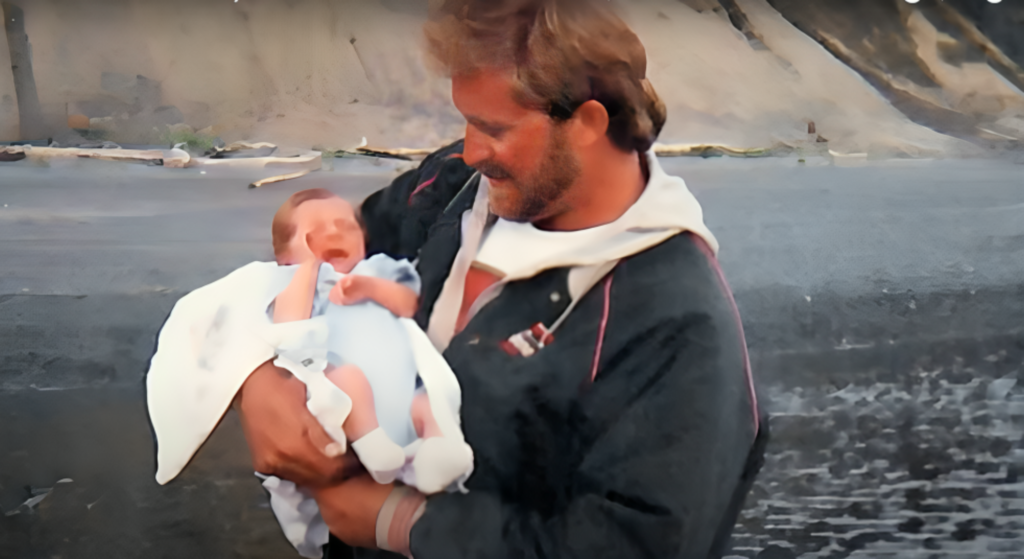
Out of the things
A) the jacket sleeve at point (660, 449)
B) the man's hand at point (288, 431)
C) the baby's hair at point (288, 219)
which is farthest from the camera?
the baby's hair at point (288, 219)

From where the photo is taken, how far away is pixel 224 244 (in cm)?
143

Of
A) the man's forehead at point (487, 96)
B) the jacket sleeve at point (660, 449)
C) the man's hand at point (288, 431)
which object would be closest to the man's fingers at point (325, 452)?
the man's hand at point (288, 431)

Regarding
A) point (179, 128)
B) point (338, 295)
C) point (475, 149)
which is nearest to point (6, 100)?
point (179, 128)

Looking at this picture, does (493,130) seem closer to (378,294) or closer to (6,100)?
(378,294)

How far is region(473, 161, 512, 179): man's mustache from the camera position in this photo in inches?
50.6

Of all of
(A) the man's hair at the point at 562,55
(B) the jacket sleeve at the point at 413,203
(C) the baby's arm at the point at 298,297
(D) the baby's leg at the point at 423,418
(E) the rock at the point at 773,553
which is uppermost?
(A) the man's hair at the point at 562,55

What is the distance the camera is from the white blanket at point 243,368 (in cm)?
123

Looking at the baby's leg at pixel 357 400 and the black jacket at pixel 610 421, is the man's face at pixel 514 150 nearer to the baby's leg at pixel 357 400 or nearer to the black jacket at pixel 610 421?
the black jacket at pixel 610 421

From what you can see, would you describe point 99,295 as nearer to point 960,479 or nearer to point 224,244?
point 224,244

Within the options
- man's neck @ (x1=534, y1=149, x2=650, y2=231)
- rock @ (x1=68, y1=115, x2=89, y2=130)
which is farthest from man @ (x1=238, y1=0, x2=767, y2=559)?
rock @ (x1=68, y1=115, x2=89, y2=130)

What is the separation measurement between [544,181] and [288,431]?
0.59 metres

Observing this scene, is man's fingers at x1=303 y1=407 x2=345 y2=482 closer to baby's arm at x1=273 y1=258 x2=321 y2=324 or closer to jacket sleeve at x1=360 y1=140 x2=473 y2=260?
baby's arm at x1=273 y1=258 x2=321 y2=324

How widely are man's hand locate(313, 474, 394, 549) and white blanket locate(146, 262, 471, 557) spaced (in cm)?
4

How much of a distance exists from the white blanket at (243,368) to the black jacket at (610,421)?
2.8 inches
